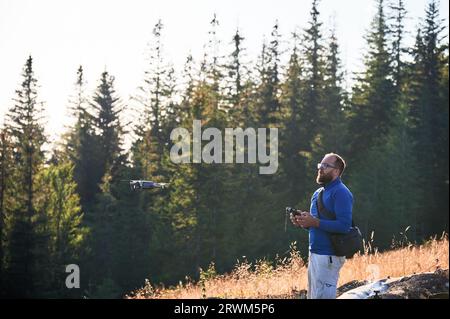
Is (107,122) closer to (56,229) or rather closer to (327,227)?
(56,229)

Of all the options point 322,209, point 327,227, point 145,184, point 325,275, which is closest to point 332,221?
point 327,227

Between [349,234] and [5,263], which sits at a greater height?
[349,234]

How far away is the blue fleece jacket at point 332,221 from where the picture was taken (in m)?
6.51

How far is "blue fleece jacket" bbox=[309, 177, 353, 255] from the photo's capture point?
6508 millimetres

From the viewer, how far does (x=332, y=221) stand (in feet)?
21.5

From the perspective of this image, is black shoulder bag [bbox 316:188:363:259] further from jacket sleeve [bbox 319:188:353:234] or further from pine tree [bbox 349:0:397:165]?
pine tree [bbox 349:0:397:165]

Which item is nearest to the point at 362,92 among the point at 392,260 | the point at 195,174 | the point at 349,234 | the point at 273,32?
the point at 273,32

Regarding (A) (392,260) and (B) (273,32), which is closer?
(A) (392,260)

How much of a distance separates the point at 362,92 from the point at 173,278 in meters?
18.5

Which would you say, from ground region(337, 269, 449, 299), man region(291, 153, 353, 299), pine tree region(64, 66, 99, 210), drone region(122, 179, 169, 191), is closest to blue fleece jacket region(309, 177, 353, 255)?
man region(291, 153, 353, 299)

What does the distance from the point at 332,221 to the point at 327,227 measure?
0.10 metres
